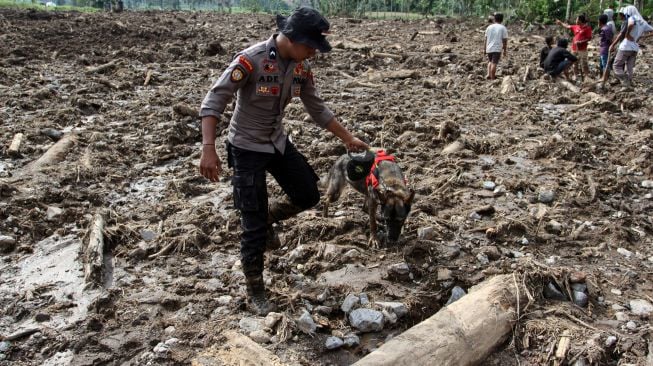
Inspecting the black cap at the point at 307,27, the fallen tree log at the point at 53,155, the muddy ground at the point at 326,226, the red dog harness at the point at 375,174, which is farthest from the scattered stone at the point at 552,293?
the fallen tree log at the point at 53,155

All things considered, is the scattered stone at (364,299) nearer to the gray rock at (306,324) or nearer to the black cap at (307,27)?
the gray rock at (306,324)

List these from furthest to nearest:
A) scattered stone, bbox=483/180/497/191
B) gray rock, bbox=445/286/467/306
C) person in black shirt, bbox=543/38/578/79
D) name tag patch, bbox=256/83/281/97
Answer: person in black shirt, bbox=543/38/578/79, scattered stone, bbox=483/180/497/191, gray rock, bbox=445/286/467/306, name tag patch, bbox=256/83/281/97

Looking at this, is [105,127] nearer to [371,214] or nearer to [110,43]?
[371,214]

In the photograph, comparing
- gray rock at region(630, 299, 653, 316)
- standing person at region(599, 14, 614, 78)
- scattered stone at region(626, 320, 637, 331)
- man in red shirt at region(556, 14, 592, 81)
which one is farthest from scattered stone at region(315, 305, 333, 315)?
man in red shirt at region(556, 14, 592, 81)

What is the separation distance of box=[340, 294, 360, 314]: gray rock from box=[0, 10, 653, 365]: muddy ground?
94 mm

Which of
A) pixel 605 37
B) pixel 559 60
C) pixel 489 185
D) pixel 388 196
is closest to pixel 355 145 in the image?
pixel 388 196

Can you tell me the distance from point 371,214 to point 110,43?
15568mm

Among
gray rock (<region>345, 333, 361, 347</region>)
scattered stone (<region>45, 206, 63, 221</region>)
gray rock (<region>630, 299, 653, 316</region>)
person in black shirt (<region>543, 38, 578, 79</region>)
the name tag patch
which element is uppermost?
the name tag patch

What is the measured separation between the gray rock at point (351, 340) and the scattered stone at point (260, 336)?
0.55 meters

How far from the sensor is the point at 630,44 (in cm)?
1130

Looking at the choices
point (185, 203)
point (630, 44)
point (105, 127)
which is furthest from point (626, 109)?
point (105, 127)

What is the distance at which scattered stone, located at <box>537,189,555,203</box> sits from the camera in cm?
615

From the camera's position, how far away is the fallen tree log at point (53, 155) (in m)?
6.98

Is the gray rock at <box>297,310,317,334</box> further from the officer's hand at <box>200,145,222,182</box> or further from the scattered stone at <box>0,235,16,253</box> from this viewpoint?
the scattered stone at <box>0,235,16,253</box>
